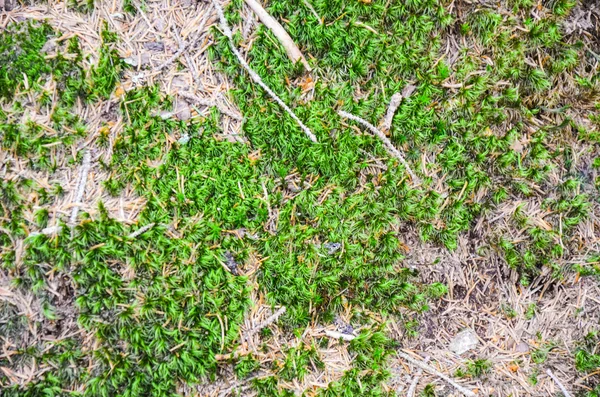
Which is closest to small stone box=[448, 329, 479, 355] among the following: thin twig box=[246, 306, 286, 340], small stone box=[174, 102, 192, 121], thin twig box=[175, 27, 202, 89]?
thin twig box=[246, 306, 286, 340]

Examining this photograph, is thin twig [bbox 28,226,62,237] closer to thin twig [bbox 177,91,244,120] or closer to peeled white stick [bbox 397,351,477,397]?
thin twig [bbox 177,91,244,120]

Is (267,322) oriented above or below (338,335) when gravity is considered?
above

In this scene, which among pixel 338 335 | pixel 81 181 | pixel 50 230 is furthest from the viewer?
pixel 338 335

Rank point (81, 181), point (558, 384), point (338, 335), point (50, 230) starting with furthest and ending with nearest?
point (558, 384)
point (338, 335)
point (81, 181)
point (50, 230)

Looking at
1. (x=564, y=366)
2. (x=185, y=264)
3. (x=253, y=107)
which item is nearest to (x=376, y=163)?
(x=253, y=107)

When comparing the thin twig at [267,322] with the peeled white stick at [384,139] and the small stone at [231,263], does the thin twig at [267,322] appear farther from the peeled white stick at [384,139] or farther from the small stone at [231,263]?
the peeled white stick at [384,139]

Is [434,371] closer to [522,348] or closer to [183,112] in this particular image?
[522,348]

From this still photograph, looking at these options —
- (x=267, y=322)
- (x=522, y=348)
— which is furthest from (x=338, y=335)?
(x=522, y=348)
